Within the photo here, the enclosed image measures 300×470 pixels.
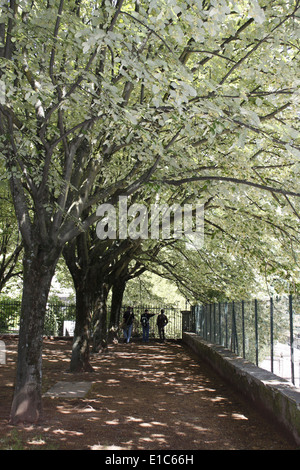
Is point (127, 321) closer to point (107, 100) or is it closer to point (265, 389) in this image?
point (265, 389)

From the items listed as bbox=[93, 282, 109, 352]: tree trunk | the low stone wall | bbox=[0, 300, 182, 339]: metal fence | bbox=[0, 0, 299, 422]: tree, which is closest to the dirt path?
the low stone wall

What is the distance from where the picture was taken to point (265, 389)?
26.7 ft

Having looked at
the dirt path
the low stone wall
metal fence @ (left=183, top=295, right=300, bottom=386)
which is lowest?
the dirt path

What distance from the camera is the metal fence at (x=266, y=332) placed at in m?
8.08

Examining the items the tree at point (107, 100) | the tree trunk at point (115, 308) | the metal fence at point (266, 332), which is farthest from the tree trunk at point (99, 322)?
the tree at point (107, 100)

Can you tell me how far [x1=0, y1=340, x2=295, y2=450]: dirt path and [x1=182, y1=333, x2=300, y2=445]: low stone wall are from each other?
0.21 m

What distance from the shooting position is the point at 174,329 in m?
30.2

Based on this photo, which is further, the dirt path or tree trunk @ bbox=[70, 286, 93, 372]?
tree trunk @ bbox=[70, 286, 93, 372]

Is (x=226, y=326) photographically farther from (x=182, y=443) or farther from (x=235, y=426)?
(x=182, y=443)

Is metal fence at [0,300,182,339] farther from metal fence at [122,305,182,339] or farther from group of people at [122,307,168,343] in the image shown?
group of people at [122,307,168,343]

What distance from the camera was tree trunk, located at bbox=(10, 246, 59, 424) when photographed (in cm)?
760

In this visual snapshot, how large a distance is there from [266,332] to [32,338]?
4766 millimetres

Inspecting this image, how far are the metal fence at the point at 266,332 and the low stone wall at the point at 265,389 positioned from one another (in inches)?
9.3
